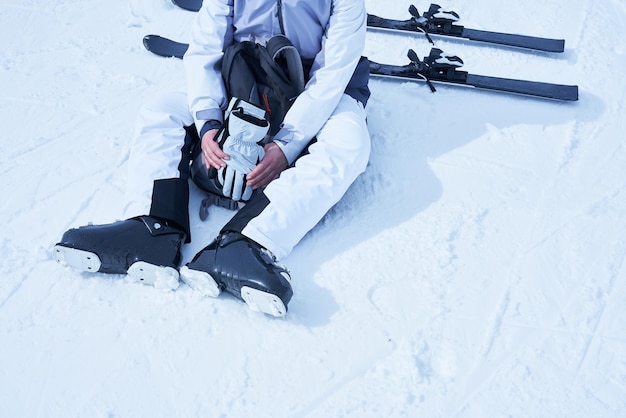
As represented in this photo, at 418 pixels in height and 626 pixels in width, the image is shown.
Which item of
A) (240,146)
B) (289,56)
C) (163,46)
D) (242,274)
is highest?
(289,56)

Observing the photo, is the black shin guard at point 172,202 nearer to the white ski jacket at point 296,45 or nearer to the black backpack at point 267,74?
the white ski jacket at point 296,45

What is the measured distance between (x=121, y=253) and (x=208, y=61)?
104 centimetres

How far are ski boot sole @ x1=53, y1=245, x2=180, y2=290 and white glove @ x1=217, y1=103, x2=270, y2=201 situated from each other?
47 cm

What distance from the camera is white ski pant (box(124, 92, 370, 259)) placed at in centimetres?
263

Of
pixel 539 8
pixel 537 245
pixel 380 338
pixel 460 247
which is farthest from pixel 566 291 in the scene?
pixel 539 8

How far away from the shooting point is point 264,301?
94.0 inches

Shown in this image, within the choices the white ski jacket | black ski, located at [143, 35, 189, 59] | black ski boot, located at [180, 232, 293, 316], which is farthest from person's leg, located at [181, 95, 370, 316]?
black ski, located at [143, 35, 189, 59]

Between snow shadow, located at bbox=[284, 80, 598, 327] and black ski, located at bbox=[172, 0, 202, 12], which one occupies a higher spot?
black ski, located at bbox=[172, 0, 202, 12]

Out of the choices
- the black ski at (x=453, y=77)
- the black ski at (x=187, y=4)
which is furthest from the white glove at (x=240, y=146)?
the black ski at (x=187, y=4)

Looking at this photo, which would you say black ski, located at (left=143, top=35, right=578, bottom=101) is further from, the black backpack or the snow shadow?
the black backpack

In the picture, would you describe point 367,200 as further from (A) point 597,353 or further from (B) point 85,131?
(B) point 85,131

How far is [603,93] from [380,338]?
240cm

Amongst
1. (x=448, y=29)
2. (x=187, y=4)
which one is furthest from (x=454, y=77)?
(x=187, y=4)

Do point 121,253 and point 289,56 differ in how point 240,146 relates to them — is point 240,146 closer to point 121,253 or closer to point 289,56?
point 289,56
